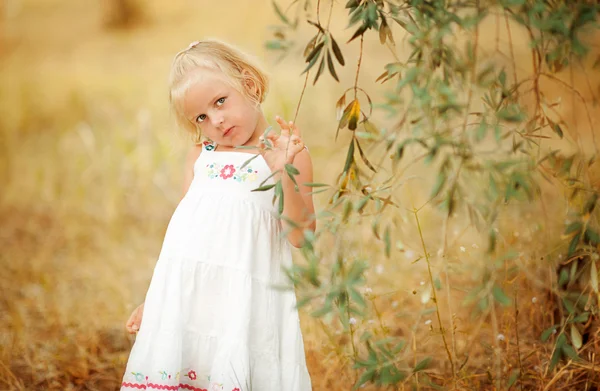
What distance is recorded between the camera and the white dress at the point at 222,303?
168 cm

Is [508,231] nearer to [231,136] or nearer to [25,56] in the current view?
[231,136]

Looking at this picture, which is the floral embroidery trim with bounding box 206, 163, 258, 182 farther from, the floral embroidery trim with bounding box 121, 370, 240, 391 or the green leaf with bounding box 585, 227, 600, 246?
the green leaf with bounding box 585, 227, 600, 246

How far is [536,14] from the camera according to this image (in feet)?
4.35

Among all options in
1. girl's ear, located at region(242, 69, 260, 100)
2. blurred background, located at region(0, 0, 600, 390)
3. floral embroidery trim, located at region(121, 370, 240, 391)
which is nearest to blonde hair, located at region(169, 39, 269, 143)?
girl's ear, located at region(242, 69, 260, 100)

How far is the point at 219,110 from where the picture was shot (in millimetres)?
1758

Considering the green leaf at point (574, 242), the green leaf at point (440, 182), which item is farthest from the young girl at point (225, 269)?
the green leaf at point (574, 242)

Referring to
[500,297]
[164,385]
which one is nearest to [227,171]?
[164,385]

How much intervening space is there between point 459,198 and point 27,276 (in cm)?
265

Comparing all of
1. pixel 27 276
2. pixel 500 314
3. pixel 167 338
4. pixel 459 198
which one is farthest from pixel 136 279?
pixel 459 198

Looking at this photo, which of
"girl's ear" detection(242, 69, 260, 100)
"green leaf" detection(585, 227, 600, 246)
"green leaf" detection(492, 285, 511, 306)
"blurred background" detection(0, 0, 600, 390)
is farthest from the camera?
"blurred background" detection(0, 0, 600, 390)

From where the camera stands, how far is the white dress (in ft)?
5.53

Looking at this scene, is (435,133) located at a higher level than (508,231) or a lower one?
higher

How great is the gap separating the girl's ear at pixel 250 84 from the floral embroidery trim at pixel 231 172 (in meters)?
0.19

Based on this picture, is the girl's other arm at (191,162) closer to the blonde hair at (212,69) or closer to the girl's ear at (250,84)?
the blonde hair at (212,69)
